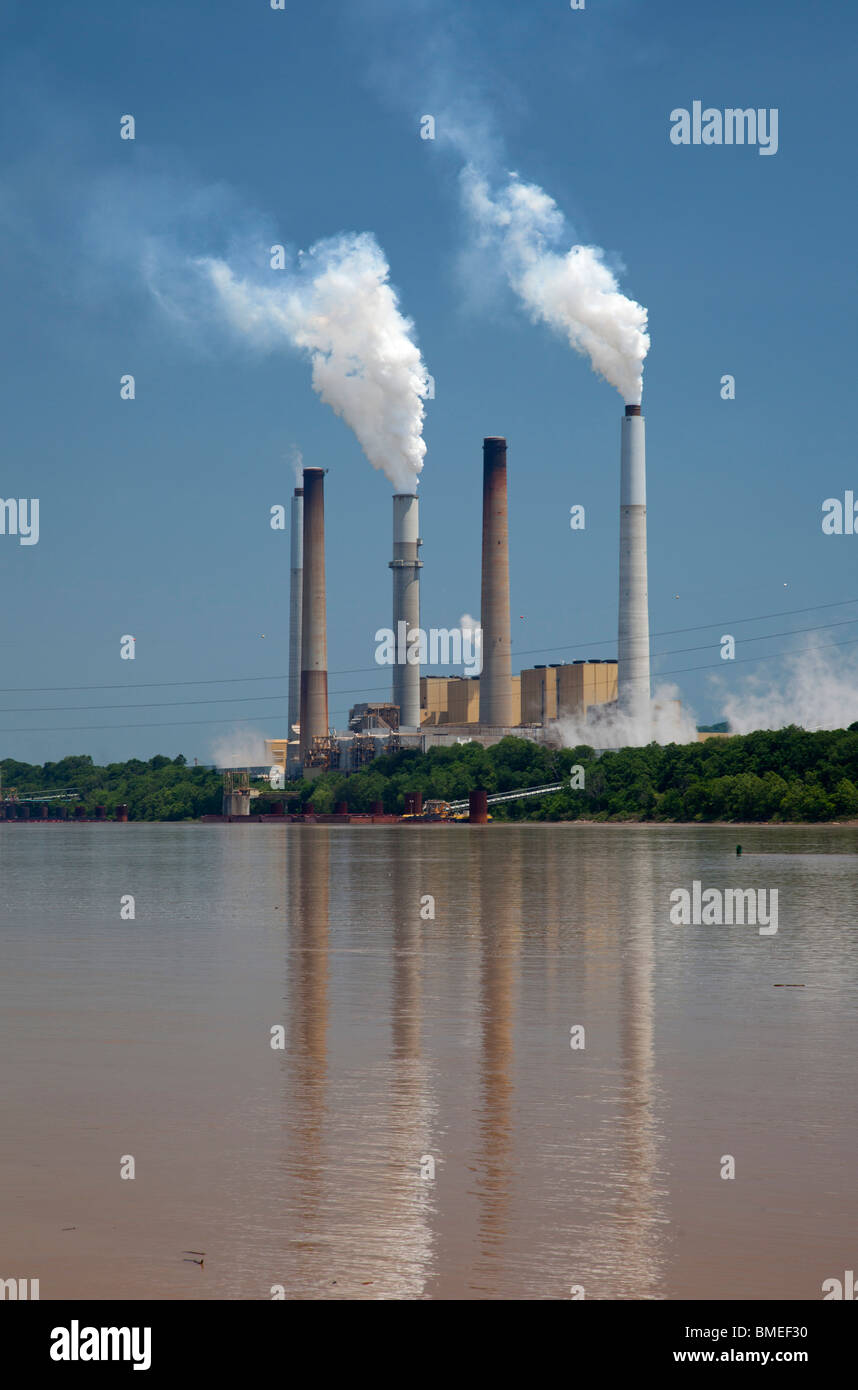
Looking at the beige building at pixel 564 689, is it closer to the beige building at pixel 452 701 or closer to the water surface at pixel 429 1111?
the beige building at pixel 452 701

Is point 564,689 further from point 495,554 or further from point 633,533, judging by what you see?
Result: point 633,533

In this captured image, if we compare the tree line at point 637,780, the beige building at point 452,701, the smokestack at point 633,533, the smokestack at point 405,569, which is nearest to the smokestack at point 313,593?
the smokestack at point 405,569

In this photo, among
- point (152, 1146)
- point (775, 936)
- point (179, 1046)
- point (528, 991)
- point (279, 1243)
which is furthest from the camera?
point (775, 936)

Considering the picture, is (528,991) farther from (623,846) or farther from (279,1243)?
(623,846)

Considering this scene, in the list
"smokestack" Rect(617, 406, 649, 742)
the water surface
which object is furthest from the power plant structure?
the water surface

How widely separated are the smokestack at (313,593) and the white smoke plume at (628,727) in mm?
23093

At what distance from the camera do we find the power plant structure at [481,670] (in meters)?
126

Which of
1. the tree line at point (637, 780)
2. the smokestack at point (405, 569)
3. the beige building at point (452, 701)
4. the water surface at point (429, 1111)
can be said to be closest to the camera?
the water surface at point (429, 1111)

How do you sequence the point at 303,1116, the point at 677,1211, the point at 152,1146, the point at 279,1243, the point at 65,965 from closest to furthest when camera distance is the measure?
the point at 279,1243, the point at 677,1211, the point at 152,1146, the point at 303,1116, the point at 65,965

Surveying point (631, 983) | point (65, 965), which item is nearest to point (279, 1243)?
point (631, 983)

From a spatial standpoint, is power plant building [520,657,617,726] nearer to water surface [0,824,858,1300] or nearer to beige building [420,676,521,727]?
beige building [420,676,521,727]

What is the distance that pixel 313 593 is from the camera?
151 meters
